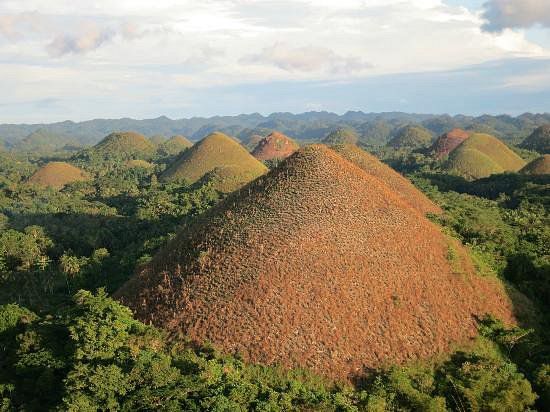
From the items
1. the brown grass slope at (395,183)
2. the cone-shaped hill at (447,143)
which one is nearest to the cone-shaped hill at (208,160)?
the brown grass slope at (395,183)

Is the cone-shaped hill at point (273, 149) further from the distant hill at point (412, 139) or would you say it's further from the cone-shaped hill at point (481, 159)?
the distant hill at point (412, 139)

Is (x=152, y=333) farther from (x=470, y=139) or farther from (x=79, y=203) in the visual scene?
(x=470, y=139)

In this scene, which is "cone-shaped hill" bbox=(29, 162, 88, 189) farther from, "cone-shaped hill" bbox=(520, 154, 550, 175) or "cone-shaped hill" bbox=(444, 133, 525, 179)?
"cone-shaped hill" bbox=(520, 154, 550, 175)

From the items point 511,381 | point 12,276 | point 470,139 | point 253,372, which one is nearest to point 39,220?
point 12,276

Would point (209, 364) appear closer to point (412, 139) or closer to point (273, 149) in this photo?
point (273, 149)

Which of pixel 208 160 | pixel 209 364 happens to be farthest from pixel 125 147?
pixel 209 364

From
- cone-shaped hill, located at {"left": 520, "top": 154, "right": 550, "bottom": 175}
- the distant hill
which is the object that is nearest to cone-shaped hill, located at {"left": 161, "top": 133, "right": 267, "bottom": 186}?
cone-shaped hill, located at {"left": 520, "top": 154, "right": 550, "bottom": 175}
